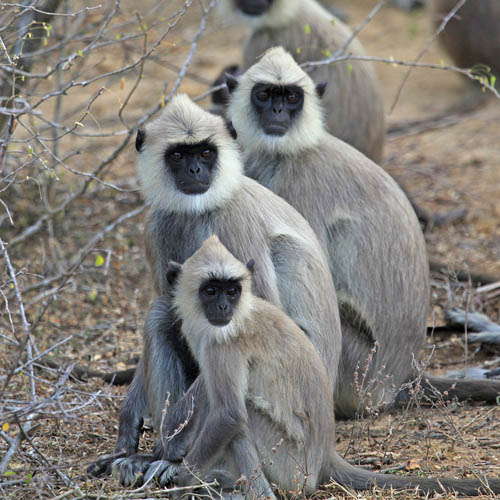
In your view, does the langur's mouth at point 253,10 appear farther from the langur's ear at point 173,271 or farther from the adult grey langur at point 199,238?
the langur's ear at point 173,271

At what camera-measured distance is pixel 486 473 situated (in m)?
3.88

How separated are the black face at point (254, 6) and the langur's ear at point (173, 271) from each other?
3.71 m

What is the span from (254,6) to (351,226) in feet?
9.40

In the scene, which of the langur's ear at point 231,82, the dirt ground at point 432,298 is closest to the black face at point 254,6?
the dirt ground at point 432,298

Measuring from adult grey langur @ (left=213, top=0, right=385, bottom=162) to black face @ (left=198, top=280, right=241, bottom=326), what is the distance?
3540 mm

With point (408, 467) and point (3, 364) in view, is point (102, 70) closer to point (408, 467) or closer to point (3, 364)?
point (3, 364)

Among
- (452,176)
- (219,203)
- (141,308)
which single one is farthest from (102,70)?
(219,203)

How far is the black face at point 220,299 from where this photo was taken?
351cm

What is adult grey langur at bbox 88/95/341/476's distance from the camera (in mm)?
4000

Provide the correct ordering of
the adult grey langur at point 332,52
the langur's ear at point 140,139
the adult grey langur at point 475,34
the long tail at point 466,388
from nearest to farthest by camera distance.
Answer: the langur's ear at point 140,139, the long tail at point 466,388, the adult grey langur at point 332,52, the adult grey langur at point 475,34

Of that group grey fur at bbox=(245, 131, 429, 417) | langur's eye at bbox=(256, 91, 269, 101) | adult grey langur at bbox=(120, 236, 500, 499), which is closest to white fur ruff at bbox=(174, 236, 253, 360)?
adult grey langur at bbox=(120, 236, 500, 499)

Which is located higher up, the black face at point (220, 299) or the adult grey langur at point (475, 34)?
the adult grey langur at point (475, 34)

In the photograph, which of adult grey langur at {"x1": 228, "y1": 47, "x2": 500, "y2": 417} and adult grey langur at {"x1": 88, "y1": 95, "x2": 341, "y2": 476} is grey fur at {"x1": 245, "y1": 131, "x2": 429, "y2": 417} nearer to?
adult grey langur at {"x1": 228, "y1": 47, "x2": 500, "y2": 417}

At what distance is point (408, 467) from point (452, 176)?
4.92m
